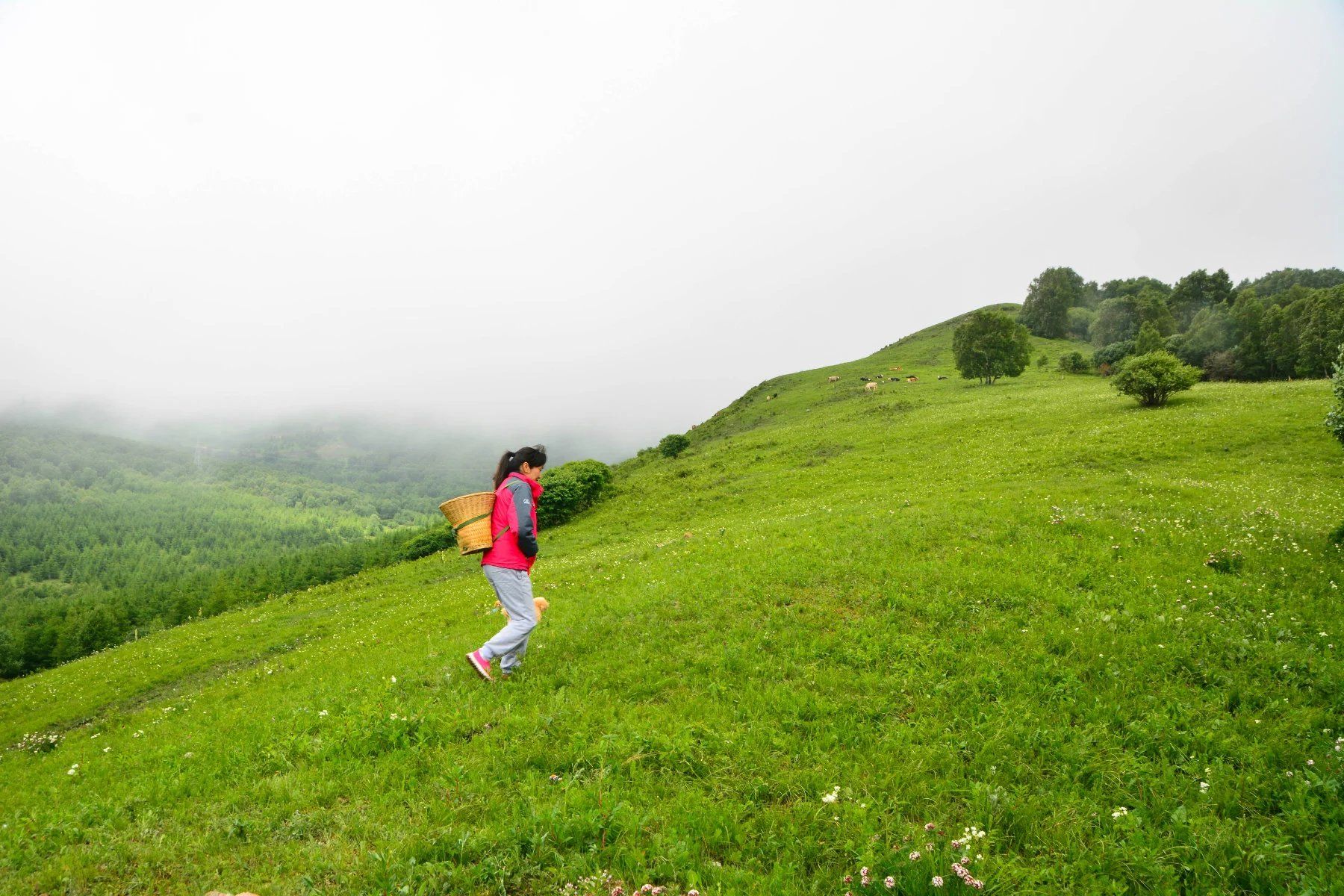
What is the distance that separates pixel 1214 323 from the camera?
68688mm

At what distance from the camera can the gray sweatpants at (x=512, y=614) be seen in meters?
9.58

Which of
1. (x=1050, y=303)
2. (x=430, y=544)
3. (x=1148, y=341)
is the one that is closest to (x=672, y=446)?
(x=430, y=544)

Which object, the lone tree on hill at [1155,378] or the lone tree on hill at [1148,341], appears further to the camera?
the lone tree on hill at [1148,341]

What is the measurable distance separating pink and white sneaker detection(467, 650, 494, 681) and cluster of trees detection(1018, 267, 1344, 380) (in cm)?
4345

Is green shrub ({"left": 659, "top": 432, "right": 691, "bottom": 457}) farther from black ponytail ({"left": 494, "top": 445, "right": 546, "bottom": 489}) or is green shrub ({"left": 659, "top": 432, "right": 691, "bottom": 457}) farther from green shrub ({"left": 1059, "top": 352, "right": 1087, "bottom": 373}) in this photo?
black ponytail ({"left": 494, "top": 445, "right": 546, "bottom": 489})

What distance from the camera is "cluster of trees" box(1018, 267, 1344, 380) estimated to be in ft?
183

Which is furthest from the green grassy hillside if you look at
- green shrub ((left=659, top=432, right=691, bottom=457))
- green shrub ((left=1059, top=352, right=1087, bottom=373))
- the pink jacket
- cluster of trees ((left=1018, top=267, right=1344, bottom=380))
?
green shrub ((left=1059, top=352, right=1087, bottom=373))

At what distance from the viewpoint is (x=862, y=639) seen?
984 cm

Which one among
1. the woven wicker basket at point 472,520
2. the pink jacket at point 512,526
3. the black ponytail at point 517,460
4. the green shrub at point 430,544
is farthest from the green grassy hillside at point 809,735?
the green shrub at point 430,544

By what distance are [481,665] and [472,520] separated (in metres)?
2.51

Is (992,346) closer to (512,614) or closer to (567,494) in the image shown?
(567,494)

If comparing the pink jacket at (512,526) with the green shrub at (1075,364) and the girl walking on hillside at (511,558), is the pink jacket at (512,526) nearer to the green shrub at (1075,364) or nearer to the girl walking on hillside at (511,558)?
the girl walking on hillside at (511,558)

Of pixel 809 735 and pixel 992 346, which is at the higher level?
pixel 992 346

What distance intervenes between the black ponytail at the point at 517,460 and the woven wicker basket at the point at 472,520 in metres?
0.36
